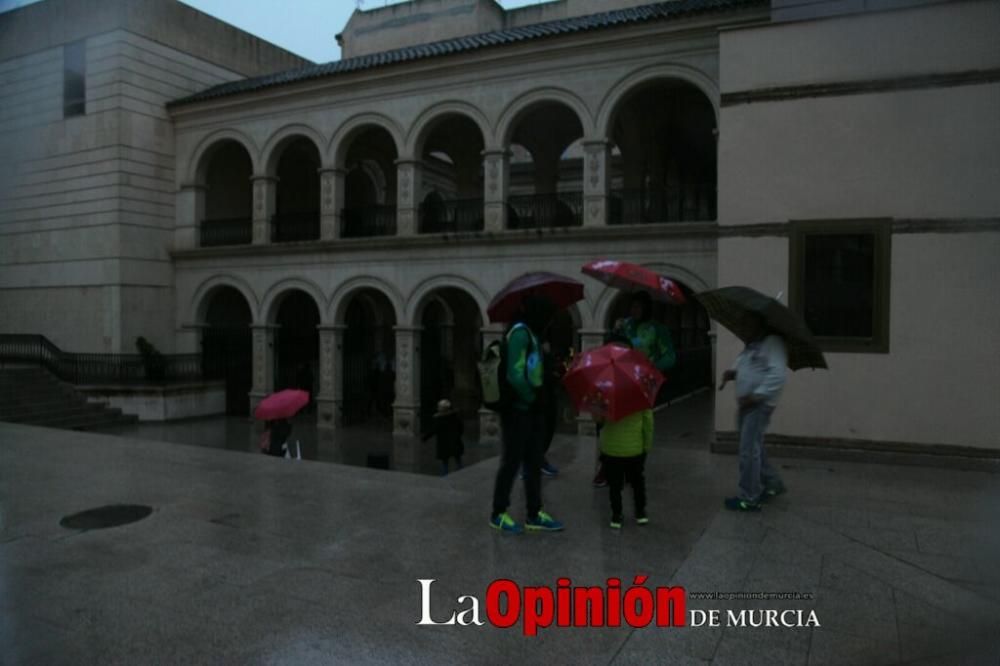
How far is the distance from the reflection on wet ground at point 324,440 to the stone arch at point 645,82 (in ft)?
28.0

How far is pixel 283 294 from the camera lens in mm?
21938

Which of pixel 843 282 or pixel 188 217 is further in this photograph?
pixel 188 217

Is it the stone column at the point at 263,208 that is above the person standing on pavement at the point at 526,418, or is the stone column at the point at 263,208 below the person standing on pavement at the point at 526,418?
above

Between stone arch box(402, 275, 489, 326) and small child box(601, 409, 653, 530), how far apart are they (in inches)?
517

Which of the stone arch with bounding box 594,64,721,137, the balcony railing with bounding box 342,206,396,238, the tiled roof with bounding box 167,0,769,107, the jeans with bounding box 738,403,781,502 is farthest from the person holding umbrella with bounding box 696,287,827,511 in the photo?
the balcony railing with bounding box 342,206,396,238

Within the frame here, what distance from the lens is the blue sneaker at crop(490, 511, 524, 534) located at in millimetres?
5465

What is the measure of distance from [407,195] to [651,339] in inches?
555

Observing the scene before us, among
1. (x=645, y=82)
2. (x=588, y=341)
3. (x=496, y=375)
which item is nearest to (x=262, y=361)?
(x=588, y=341)

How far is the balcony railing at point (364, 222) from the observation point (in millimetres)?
21344

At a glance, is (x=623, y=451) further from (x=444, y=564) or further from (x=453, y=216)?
(x=453, y=216)

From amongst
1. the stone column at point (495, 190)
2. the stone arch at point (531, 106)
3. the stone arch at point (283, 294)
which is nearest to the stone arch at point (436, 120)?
the stone arch at point (531, 106)

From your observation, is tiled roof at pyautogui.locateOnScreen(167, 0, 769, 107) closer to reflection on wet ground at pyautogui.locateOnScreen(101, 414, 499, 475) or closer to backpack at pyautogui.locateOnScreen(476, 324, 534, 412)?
reflection on wet ground at pyautogui.locateOnScreen(101, 414, 499, 475)

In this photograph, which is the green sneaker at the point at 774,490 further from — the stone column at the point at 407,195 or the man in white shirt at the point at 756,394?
the stone column at the point at 407,195

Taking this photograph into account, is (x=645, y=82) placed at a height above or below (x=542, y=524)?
above
